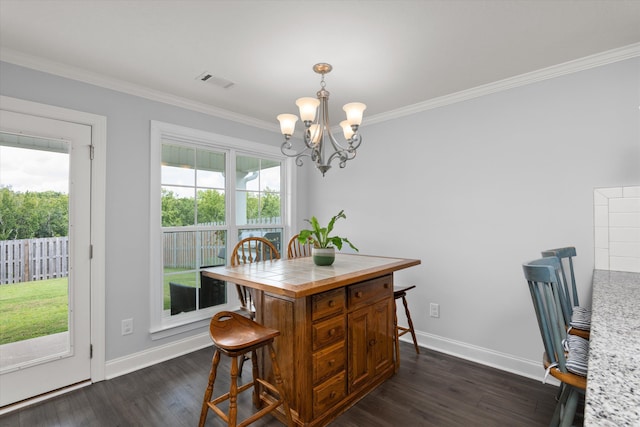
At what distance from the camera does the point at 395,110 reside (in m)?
3.42

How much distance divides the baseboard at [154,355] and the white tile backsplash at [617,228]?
11.6 ft

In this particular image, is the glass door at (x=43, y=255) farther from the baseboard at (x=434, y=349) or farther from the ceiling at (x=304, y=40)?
the ceiling at (x=304, y=40)

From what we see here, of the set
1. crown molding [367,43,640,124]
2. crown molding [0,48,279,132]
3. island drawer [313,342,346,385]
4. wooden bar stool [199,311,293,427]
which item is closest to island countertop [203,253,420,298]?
wooden bar stool [199,311,293,427]

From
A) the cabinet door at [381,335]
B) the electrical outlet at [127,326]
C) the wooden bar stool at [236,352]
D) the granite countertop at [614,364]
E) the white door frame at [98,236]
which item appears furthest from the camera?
the electrical outlet at [127,326]

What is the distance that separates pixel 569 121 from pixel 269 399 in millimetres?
3055

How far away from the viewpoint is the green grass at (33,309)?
2.18 metres

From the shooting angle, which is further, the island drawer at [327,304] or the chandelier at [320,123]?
the chandelier at [320,123]

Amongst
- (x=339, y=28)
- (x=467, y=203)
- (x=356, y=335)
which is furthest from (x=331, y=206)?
(x=339, y=28)

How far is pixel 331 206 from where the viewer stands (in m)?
4.07

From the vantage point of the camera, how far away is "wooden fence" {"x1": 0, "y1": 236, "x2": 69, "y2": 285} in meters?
2.18

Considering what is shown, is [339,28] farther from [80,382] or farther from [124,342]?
[80,382]

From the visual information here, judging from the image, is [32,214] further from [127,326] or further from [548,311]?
[548,311]

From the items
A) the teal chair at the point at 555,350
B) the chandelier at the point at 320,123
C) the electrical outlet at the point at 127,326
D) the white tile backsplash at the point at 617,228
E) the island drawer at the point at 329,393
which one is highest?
the chandelier at the point at 320,123

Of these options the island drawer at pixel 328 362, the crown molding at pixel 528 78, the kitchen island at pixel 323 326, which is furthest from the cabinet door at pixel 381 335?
the crown molding at pixel 528 78
